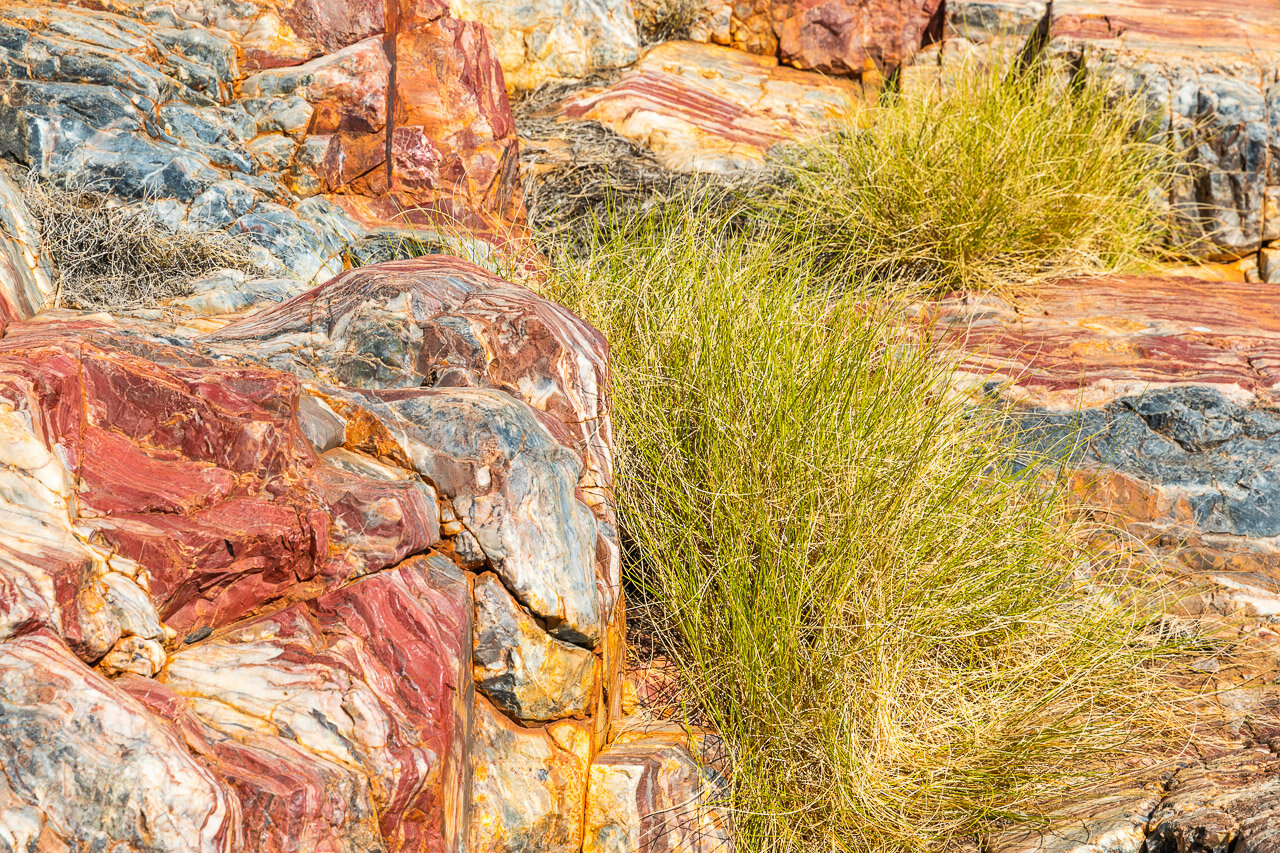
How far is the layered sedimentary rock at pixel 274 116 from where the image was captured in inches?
119

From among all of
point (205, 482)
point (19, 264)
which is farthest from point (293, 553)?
point (19, 264)

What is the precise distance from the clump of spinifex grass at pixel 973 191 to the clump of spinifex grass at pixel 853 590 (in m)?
1.26

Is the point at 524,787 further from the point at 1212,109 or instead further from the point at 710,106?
the point at 1212,109

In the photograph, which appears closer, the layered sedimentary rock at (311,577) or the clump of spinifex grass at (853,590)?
the layered sedimentary rock at (311,577)

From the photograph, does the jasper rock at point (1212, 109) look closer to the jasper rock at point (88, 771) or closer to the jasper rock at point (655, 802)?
the jasper rock at point (655, 802)

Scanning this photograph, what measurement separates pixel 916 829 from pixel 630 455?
1202 mm

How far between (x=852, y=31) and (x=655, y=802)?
16.3 ft

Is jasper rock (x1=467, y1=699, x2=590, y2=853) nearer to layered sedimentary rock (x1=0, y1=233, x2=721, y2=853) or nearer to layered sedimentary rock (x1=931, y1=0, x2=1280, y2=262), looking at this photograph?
layered sedimentary rock (x1=0, y1=233, x2=721, y2=853)

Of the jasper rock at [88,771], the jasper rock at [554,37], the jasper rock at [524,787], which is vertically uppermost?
the jasper rock at [554,37]

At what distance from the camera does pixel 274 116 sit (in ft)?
11.7

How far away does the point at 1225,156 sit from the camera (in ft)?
16.2

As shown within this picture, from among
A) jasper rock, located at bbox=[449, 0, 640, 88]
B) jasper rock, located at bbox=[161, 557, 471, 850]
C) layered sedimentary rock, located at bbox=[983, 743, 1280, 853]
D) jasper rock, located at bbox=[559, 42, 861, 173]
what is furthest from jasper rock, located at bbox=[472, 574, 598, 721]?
jasper rock, located at bbox=[449, 0, 640, 88]

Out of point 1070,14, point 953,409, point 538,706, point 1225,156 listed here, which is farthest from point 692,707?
point 1070,14

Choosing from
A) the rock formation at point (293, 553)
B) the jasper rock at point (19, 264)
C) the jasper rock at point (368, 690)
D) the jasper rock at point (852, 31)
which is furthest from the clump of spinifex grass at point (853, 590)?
the jasper rock at point (852, 31)
